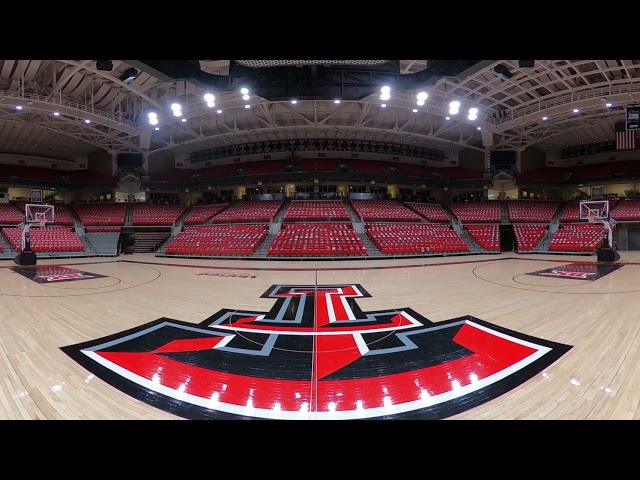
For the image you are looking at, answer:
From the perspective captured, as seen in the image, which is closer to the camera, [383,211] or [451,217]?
[383,211]

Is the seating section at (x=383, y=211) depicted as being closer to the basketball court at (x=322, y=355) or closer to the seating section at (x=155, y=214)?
the basketball court at (x=322, y=355)

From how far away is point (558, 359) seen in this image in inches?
123

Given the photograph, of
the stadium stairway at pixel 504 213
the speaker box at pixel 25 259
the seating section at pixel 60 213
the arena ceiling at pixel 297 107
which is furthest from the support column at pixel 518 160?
the seating section at pixel 60 213

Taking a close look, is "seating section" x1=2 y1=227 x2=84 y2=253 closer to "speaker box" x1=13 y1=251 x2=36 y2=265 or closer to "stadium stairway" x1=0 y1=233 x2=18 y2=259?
"stadium stairway" x1=0 y1=233 x2=18 y2=259

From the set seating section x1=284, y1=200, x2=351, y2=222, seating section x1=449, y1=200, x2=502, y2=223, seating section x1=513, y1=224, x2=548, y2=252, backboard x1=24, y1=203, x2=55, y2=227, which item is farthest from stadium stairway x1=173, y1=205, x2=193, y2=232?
seating section x1=513, y1=224, x2=548, y2=252

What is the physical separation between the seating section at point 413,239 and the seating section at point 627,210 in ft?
40.0

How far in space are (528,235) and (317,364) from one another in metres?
22.1

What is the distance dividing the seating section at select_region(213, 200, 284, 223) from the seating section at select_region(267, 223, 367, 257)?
2703 mm

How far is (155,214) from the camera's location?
23656 mm

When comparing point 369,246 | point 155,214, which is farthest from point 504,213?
point 155,214

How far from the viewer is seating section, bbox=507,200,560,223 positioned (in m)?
21.7

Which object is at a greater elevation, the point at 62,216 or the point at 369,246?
the point at 62,216

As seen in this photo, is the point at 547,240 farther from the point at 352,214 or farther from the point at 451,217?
the point at 352,214
